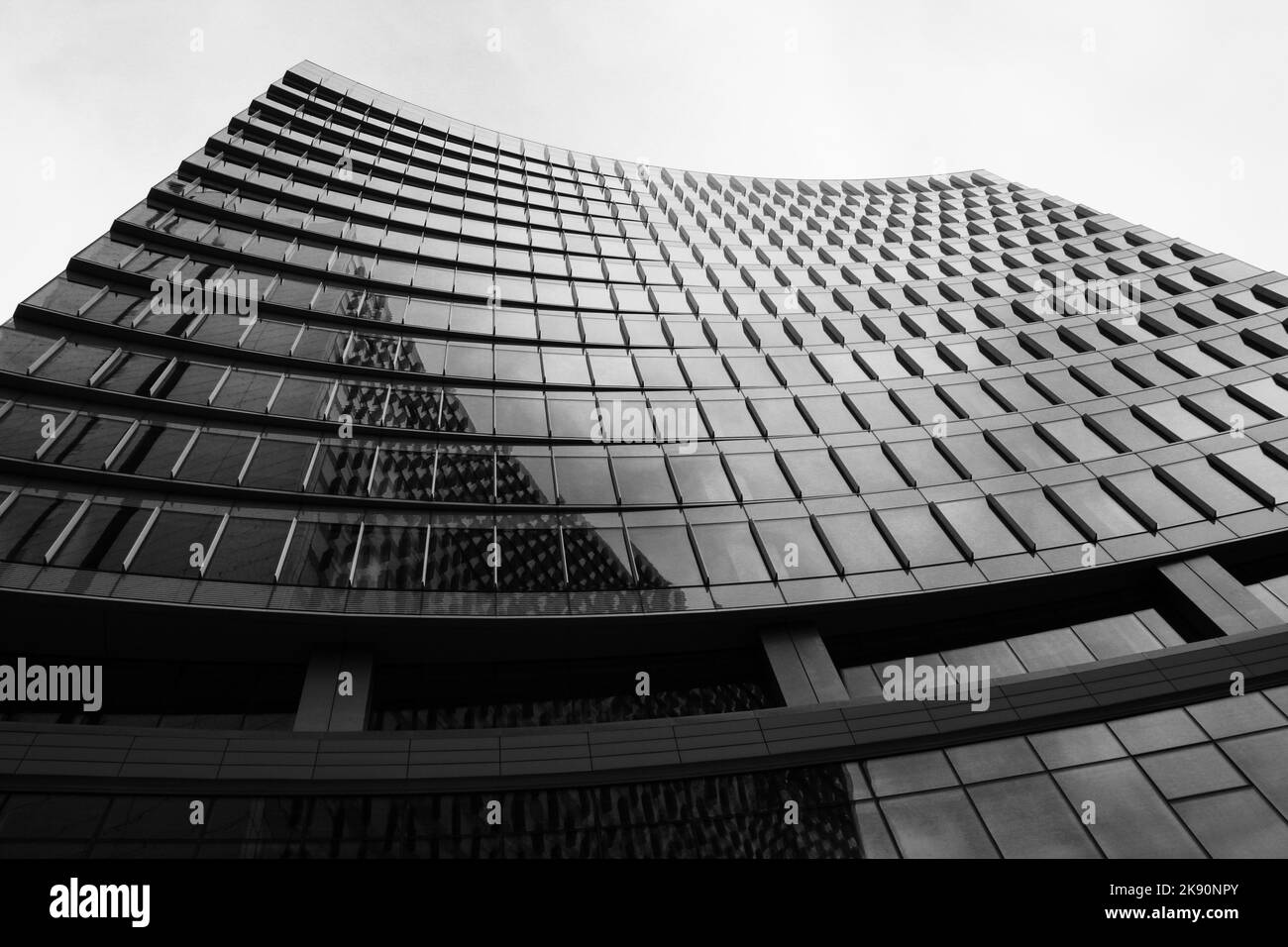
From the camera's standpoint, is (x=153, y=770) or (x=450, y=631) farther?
(x=450, y=631)

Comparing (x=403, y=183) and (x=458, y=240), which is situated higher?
(x=403, y=183)

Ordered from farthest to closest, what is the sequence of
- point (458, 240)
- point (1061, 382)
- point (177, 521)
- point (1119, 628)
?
1. point (458, 240)
2. point (1061, 382)
3. point (1119, 628)
4. point (177, 521)

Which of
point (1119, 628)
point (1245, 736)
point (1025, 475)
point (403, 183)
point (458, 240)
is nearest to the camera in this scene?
point (1245, 736)

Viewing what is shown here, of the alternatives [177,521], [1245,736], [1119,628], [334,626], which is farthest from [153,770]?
[1119,628]

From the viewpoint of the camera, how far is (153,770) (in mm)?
11695

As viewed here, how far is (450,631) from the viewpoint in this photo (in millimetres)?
15906

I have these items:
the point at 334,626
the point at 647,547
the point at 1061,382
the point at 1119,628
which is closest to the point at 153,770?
the point at 334,626

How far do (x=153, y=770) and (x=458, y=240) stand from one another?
26.7m

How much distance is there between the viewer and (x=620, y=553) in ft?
60.7

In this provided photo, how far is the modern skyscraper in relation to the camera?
40.8ft

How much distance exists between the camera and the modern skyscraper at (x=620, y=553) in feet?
40.8

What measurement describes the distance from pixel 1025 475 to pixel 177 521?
807 inches

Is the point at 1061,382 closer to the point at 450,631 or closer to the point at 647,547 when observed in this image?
the point at 647,547
